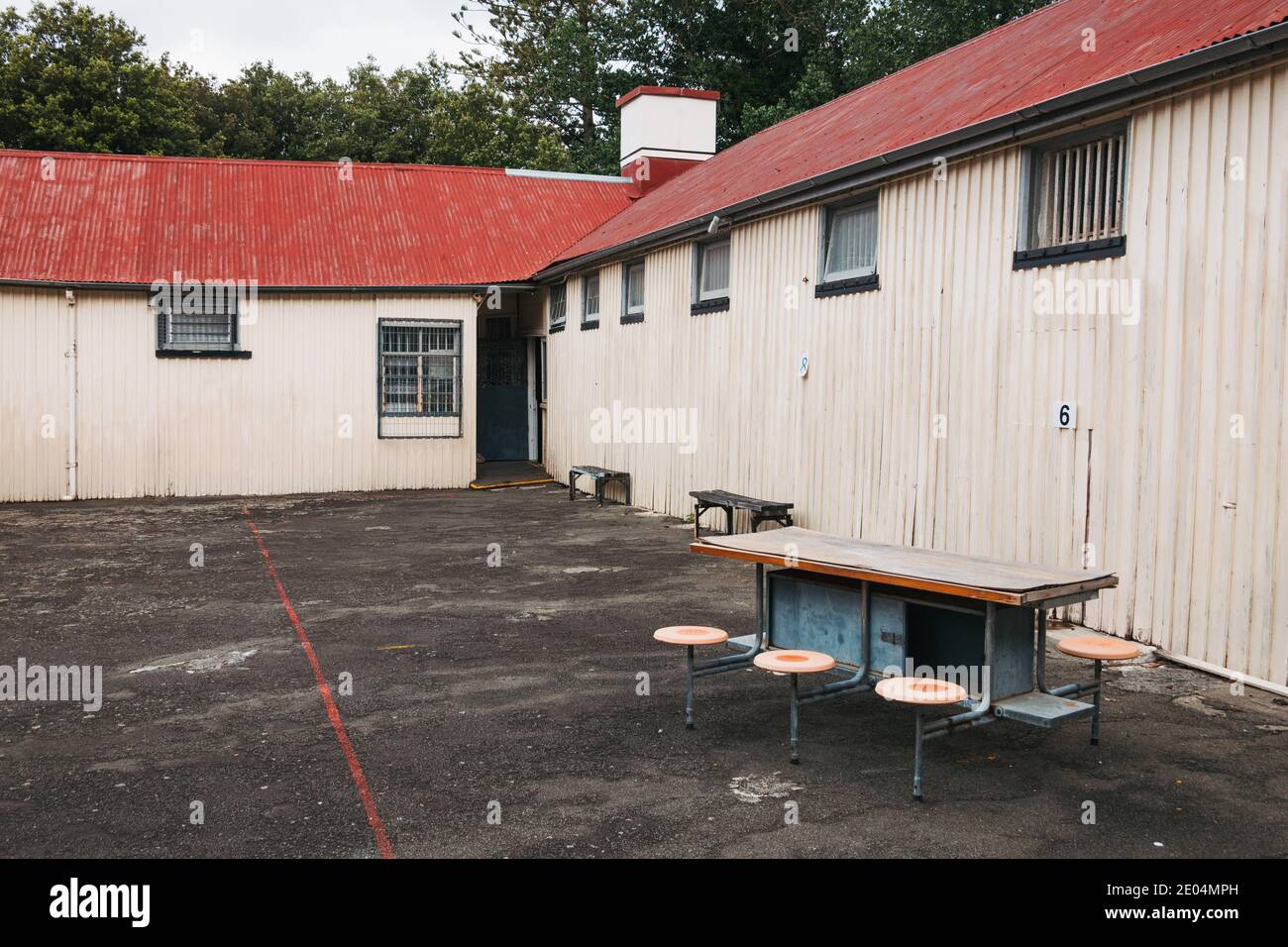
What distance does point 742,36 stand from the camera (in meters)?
37.3

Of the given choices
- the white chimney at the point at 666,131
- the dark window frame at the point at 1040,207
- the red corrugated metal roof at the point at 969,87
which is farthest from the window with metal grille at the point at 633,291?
the dark window frame at the point at 1040,207

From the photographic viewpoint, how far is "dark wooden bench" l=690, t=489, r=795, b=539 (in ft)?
39.9

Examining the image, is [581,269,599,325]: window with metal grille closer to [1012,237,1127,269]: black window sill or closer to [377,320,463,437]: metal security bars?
[377,320,463,437]: metal security bars

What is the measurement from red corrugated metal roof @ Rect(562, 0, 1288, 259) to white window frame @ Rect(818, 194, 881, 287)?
1.35 feet

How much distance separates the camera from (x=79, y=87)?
30.7 metres

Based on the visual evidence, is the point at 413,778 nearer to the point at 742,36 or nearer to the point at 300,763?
the point at 300,763

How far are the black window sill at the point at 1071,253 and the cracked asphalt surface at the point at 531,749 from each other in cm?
280

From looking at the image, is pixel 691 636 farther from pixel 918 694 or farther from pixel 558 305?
pixel 558 305

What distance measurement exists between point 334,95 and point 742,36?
13553mm

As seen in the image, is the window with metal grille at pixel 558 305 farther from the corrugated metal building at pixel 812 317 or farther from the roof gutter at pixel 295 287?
the roof gutter at pixel 295 287

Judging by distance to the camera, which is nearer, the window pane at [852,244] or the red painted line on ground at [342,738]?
the red painted line on ground at [342,738]

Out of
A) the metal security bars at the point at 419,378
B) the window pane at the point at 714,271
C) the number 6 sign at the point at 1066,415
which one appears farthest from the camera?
the metal security bars at the point at 419,378

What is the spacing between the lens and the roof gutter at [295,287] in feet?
57.0

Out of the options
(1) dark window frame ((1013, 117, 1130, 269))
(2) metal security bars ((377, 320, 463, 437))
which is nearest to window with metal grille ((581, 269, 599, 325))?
(2) metal security bars ((377, 320, 463, 437))
